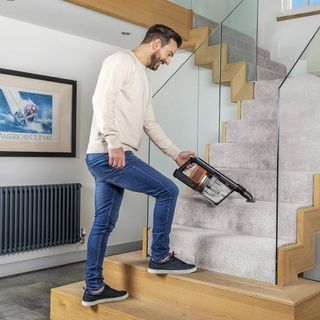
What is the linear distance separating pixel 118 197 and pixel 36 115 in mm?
2005

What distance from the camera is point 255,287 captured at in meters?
2.40

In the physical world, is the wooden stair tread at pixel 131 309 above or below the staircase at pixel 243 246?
below

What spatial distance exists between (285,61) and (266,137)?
59.9 inches

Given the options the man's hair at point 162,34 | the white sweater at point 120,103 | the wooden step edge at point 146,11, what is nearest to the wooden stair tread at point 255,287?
the white sweater at point 120,103

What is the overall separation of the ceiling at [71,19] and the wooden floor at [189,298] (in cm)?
212

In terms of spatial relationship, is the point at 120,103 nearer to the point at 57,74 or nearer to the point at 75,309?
the point at 75,309

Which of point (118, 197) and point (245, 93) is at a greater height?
point (245, 93)

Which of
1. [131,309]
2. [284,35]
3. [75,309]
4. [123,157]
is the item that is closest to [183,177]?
[123,157]

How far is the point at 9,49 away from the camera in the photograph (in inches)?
162

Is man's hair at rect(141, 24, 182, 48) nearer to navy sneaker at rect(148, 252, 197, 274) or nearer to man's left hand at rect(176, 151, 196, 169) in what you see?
man's left hand at rect(176, 151, 196, 169)

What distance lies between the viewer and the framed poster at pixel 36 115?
4082 mm

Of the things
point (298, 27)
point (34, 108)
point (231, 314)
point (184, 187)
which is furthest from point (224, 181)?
point (298, 27)

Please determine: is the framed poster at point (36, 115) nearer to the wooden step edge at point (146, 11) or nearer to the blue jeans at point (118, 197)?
the wooden step edge at point (146, 11)

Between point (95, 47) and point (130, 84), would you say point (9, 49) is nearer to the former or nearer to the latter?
point (95, 47)
